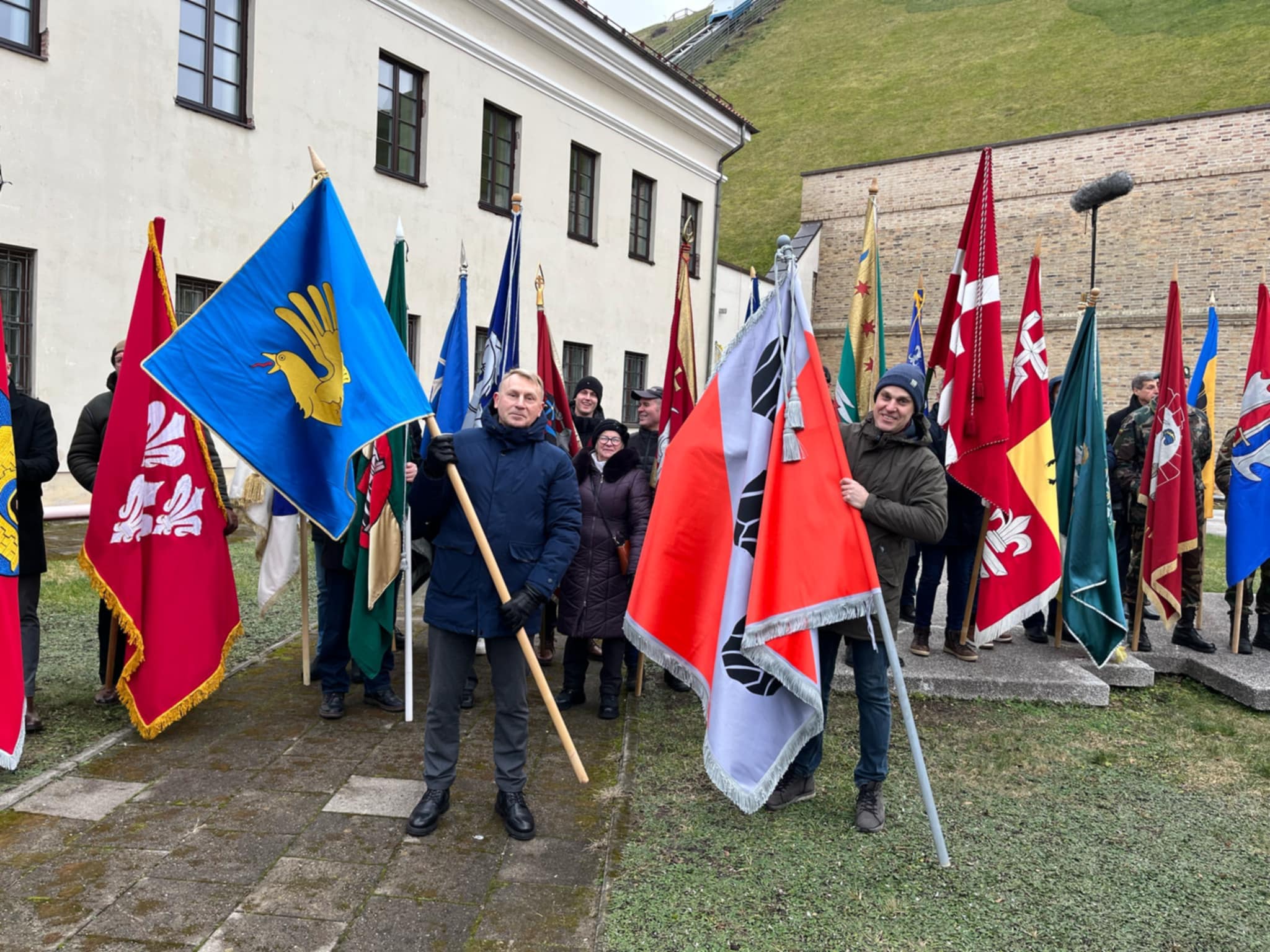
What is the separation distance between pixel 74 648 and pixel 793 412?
5138 millimetres

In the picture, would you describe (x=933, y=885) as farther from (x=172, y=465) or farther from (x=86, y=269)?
(x=86, y=269)

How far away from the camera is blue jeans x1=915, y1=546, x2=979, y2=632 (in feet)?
20.8

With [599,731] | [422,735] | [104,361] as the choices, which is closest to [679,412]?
[599,731]

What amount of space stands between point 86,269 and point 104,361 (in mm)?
977

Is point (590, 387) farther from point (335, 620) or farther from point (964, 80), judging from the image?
point (964, 80)

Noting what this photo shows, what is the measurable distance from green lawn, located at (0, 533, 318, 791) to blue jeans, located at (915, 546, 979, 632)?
4.63 meters

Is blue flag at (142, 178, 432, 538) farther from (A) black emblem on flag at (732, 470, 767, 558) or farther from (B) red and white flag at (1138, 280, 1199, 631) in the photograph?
(B) red and white flag at (1138, 280, 1199, 631)

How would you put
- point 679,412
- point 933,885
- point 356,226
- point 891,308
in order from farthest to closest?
1. point 891,308
2. point 356,226
3. point 679,412
4. point 933,885

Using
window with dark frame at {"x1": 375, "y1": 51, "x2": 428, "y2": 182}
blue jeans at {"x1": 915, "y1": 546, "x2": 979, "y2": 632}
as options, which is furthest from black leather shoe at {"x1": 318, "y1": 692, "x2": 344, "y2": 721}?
window with dark frame at {"x1": 375, "y1": 51, "x2": 428, "y2": 182}

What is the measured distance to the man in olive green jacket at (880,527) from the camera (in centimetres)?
381

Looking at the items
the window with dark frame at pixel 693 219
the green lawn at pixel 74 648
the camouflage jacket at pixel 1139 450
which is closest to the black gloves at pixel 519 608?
the green lawn at pixel 74 648

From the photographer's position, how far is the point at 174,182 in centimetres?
1036

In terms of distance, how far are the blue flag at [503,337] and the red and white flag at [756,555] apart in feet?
9.51

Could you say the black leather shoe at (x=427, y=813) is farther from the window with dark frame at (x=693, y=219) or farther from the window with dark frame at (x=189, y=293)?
the window with dark frame at (x=693, y=219)
